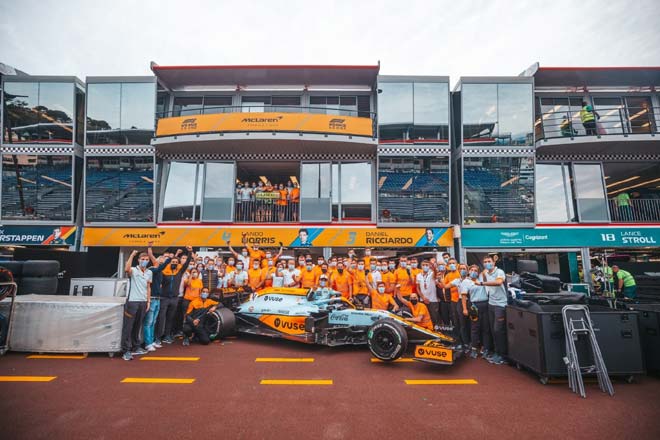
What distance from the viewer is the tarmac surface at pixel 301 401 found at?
375 cm

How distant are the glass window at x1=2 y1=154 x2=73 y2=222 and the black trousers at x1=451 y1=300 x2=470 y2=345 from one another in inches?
657

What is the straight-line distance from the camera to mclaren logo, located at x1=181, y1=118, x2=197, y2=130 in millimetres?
14438

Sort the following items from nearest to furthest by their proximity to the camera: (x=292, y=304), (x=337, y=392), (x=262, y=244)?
(x=337, y=392) < (x=292, y=304) < (x=262, y=244)

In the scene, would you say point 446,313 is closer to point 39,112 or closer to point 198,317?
point 198,317

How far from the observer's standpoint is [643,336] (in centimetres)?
577

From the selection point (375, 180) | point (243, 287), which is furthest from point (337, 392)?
point (375, 180)

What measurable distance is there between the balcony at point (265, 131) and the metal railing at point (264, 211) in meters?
2.68

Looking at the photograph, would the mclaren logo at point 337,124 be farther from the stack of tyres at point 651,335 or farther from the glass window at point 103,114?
the stack of tyres at point 651,335

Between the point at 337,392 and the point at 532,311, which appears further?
the point at 532,311

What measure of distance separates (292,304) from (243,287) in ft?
8.61

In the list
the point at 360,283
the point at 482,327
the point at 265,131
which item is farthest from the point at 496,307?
the point at 265,131

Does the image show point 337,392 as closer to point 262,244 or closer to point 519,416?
point 519,416

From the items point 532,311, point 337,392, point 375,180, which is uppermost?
point 375,180

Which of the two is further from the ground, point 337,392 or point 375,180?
point 375,180
